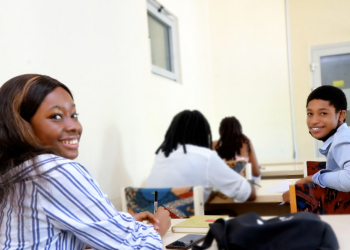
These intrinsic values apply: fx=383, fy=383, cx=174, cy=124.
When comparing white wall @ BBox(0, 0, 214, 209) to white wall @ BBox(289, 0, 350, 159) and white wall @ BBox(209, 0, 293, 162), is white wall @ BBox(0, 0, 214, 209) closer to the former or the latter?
white wall @ BBox(209, 0, 293, 162)

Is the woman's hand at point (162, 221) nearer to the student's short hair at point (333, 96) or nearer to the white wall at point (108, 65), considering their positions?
the white wall at point (108, 65)

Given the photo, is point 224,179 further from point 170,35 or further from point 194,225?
point 170,35

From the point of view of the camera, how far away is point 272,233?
52 cm

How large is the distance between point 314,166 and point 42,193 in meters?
0.56

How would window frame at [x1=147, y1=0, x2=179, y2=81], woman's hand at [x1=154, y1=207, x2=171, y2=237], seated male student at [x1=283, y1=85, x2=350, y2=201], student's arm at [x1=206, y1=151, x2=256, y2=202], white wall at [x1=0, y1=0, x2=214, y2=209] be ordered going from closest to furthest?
seated male student at [x1=283, y1=85, x2=350, y2=201] < woman's hand at [x1=154, y1=207, x2=171, y2=237] < white wall at [x1=0, y1=0, x2=214, y2=209] < student's arm at [x1=206, y1=151, x2=256, y2=202] < window frame at [x1=147, y1=0, x2=179, y2=81]

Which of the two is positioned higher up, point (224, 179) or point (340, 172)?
point (340, 172)

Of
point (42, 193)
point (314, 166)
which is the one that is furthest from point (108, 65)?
point (314, 166)

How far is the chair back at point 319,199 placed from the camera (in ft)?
2.57

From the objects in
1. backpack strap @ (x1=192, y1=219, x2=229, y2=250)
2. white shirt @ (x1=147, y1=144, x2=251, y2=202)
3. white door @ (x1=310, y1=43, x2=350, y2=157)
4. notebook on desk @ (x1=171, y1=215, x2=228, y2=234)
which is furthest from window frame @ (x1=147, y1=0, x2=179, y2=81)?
backpack strap @ (x1=192, y1=219, x2=229, y2=250)

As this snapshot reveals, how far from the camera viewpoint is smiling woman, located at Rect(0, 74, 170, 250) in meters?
0.77

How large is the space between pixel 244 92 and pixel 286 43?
0.18m

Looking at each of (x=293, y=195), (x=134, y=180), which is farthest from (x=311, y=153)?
(x=134, y=180)

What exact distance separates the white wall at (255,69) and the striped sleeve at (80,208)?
1.34 feet

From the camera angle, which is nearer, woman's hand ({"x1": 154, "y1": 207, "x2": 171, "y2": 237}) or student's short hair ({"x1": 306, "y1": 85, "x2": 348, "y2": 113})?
student's short hair ({"x1": 306, "y1": 85, "x2": 348, "y2": 113})
